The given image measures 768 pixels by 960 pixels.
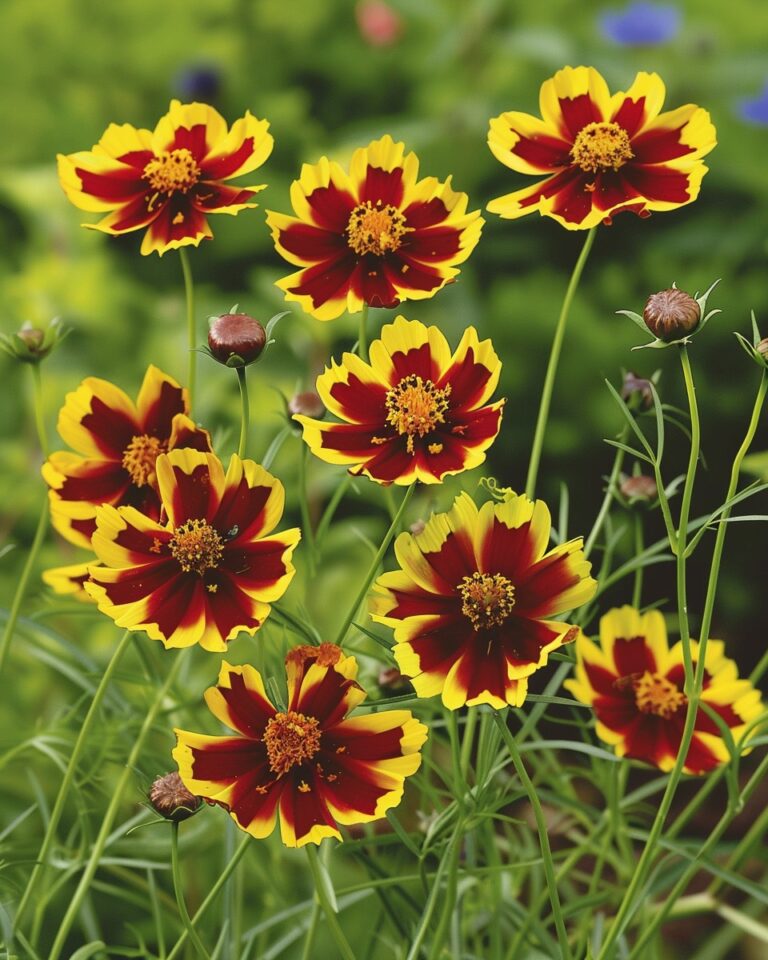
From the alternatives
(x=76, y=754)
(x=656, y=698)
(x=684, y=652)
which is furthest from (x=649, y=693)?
(x=76, y=754)

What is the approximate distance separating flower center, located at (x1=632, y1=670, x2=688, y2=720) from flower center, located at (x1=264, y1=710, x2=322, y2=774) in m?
0.21

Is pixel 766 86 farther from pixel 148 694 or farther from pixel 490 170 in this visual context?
pixel 148 694

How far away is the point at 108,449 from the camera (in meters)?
0.60

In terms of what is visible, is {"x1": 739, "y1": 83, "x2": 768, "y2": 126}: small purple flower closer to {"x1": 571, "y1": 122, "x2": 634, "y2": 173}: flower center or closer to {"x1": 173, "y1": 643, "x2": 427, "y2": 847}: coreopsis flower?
{"x1": 571, "y1": 122, "x2": 634, "y2": 173}: flower center

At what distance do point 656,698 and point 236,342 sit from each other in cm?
29

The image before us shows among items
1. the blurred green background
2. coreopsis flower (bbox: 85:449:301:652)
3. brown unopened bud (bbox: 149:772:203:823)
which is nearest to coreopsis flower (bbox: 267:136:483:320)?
coreopsis flower (bbox: 85:449:301:652)

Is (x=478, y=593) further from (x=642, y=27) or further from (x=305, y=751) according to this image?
(x=642, y=27)

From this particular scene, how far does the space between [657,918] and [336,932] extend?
0.15 metres

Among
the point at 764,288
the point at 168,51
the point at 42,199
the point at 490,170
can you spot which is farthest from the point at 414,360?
the point at 168,51

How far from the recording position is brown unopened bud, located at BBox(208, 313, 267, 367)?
480 mm

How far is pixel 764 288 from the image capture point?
1.66m

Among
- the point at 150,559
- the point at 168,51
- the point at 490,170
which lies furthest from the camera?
the point at 168,51

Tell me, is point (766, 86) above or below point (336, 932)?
above

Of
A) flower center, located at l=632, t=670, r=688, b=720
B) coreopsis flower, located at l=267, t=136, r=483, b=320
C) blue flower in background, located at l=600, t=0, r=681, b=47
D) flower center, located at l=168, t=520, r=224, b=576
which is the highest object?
blue flower in background, located at l=600, t=0, r=681, b=47
